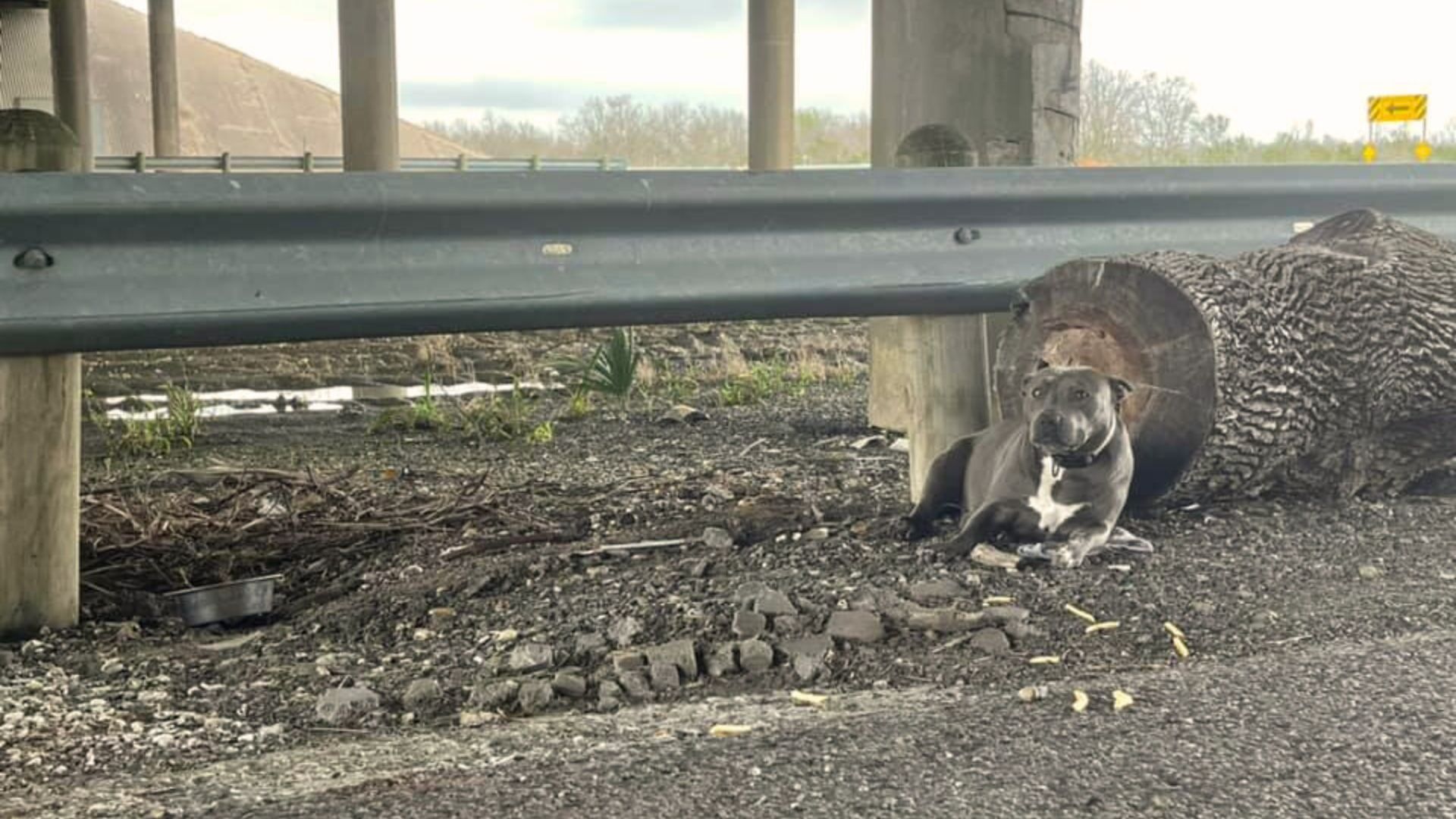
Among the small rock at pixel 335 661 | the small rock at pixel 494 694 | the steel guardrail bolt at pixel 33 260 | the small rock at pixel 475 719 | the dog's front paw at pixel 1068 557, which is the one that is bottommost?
the small rock at pixel 335 661

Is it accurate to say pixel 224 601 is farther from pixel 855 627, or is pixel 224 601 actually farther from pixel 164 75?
pixel 164 75

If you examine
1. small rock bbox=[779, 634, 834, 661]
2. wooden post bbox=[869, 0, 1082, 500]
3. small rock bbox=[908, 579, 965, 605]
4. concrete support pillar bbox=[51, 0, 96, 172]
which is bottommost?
small rock bbox=[779, 634, 834, 661]

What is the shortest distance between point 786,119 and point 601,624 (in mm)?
19994

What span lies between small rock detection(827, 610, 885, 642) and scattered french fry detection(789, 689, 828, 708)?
365 millimetres

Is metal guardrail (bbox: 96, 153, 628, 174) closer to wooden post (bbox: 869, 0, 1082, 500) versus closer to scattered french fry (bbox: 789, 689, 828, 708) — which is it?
wooden post (bbox: 869, 0, 1082, 500)

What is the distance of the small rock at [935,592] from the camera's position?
4141 millimetres

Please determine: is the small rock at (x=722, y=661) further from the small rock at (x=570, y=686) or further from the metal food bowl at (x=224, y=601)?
the metal food bowl at (x=224, y=601)

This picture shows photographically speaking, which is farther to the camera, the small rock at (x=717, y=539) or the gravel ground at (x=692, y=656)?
the small rock at (x=717, y=539)

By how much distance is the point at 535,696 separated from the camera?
3.52m

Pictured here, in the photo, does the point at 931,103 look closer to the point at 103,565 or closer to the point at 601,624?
the point at 601,624

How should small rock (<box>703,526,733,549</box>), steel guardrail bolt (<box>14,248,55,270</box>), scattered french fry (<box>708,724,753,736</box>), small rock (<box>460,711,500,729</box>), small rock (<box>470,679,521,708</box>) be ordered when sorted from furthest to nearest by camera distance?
small rock (<box>703,526,733,549</box>), steel guardrail bolt (<box>14,248,55,270</box>), small rock (<box>470,679,521,708</box>), small rock (<box>460,711,500,729</box>), scattered french fry (<box>708,724,753,736</box>)

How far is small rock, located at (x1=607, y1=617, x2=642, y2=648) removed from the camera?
391cm

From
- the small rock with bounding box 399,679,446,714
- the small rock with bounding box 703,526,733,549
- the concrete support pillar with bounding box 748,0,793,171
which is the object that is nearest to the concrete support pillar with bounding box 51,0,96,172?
the concrete support pillar with bounding box 748,0,793,171

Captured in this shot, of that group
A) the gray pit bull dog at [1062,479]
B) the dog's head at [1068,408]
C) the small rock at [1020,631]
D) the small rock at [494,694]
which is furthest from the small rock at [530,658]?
the dog's head at [1068,408]
